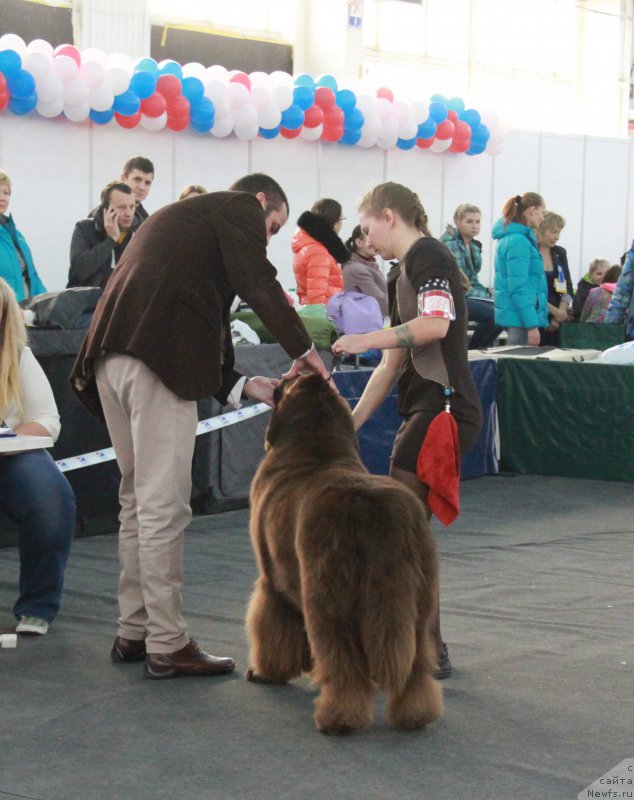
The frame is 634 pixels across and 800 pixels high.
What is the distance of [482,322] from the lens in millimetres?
10211

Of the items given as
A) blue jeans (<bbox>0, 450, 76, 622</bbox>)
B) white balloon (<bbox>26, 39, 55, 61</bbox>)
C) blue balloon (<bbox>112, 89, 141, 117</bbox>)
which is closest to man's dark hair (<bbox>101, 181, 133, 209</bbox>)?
white balloon (<bbox>26, 39, 55, 61</bbox>)

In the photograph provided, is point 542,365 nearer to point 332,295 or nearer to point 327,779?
point 332,295

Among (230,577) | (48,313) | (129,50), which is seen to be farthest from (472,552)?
(129,50)

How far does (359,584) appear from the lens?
300 centimetres

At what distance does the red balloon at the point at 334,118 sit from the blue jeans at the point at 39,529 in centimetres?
712

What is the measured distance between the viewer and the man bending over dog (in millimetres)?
3482

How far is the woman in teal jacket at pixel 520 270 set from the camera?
872 cm

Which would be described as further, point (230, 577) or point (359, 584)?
point (230, 577)

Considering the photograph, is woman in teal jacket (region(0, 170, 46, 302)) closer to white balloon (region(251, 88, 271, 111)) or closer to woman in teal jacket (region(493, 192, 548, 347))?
woman in teal jacket (region(493, 192, 548, 347))

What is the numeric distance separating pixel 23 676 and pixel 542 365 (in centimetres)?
468

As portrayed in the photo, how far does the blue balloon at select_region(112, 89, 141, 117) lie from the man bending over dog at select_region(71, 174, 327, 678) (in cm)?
580

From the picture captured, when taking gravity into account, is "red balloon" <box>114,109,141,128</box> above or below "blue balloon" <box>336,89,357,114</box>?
below

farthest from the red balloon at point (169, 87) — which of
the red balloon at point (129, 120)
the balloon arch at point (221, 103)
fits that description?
the red balloon at point (129, 120)

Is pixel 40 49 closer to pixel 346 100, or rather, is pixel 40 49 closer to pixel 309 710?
pixel 346 100
